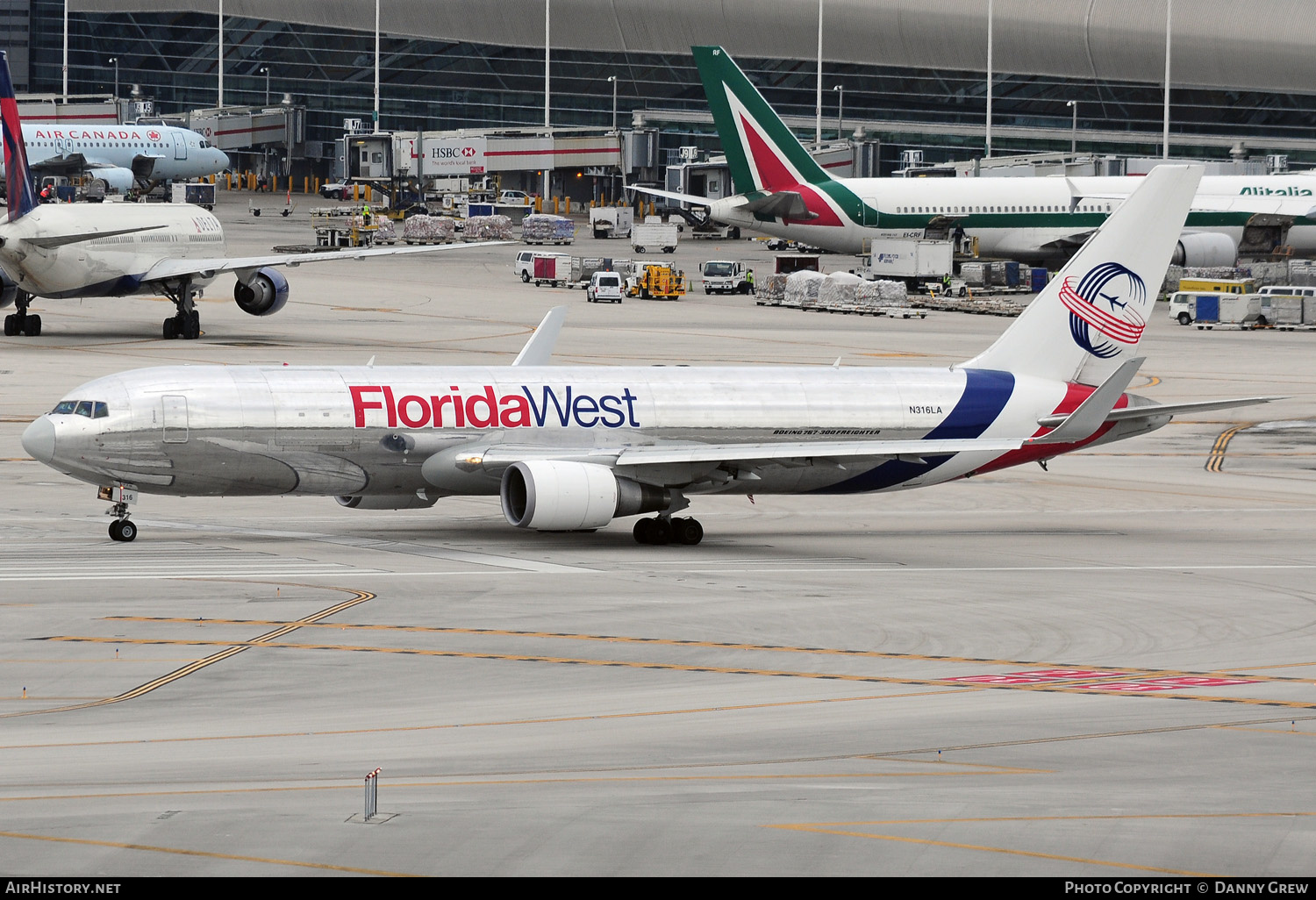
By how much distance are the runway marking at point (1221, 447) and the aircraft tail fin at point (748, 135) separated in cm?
4462

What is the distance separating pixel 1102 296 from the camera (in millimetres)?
40781

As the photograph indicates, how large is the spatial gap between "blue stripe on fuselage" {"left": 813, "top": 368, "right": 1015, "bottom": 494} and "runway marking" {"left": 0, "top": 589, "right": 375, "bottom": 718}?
39.9 feet

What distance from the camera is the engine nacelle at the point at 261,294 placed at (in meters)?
76.9

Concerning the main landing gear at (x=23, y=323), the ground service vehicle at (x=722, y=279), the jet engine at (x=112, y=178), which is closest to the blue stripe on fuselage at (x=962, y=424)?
the main landing gear at (x=23, y=323)

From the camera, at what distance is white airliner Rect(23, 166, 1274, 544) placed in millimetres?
35188

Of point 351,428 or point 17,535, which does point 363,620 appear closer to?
point 351,428

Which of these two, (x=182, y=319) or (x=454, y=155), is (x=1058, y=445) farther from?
(x=454, y=155)

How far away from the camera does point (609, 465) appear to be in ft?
120

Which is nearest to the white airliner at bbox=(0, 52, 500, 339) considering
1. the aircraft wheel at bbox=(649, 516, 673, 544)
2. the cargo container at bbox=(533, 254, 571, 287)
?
the cargo container at bbox=(533, 254, 571, 287)

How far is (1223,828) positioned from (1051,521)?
26.7 meters

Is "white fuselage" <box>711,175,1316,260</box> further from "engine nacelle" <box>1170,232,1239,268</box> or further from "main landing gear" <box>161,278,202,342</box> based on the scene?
"main landing gear" <box>161,278,202,342</box>

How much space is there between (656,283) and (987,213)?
21347mm

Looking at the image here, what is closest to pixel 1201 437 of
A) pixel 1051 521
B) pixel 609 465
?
pixel 1051 521

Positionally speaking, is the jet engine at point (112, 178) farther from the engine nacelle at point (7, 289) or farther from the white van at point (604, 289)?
the engine nacelle at point (7, 289)
